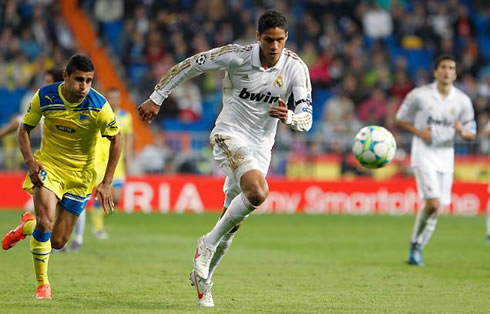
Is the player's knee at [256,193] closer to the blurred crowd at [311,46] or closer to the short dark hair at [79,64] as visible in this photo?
the short dark hair at [79,64]

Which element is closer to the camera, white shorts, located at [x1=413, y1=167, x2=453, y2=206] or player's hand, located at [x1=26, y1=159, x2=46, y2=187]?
player's hand, located at [x1=26, y1=159, x2=46, y2=187]

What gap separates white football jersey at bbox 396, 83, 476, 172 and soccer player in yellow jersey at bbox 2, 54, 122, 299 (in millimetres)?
5320

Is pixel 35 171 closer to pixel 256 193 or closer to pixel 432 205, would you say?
pixel 256 193

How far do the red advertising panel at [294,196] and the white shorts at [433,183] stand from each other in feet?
30.4

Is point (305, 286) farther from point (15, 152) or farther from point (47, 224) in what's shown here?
point (15, 152)

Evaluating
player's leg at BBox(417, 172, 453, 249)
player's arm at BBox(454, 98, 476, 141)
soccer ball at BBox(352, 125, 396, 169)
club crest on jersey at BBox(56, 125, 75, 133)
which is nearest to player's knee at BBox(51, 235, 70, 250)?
club crest on jersey at BBox(56, 125, 75, 133)

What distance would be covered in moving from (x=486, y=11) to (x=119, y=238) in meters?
18.1

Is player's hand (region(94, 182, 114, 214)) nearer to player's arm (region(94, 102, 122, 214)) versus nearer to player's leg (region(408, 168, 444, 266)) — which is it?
player's arm (region(94, 102, 122, 214))

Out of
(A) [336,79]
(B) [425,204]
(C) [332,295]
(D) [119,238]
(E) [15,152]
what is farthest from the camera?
(A) [336,79]

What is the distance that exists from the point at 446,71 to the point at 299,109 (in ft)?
16.6

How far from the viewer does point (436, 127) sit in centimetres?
1284

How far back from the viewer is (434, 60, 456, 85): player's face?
1253cm

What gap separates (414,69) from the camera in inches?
1113

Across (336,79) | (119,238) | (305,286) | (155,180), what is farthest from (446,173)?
(336,79)
